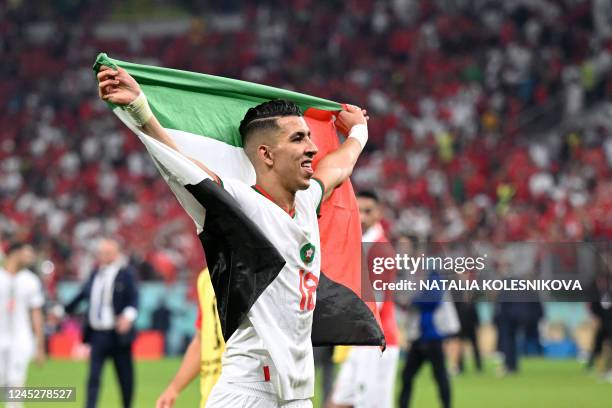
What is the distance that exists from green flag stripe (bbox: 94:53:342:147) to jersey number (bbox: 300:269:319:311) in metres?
0.82

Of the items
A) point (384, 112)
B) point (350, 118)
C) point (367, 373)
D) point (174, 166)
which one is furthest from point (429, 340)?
point (384, 112)

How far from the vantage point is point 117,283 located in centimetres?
1295

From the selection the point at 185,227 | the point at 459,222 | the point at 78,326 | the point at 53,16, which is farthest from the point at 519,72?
the point at 53,16

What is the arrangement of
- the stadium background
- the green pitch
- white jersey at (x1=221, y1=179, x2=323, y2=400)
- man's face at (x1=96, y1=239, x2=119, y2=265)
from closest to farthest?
white jersey at (x1=221, y1=179, x2=323, y2=400), man's face at (x1=96, y1=239, x2=119, y2=265), the green pitch, the stadium background

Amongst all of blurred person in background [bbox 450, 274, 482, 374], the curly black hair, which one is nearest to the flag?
the curly black hair

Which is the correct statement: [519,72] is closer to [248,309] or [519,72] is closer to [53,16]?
[53,16]

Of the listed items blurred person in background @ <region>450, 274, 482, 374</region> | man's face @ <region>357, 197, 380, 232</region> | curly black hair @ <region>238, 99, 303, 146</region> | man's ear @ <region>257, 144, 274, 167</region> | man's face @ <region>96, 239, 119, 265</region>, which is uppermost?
blurred person in background @ <region>450, 274, 482, 374</region>

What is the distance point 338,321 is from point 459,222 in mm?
19491

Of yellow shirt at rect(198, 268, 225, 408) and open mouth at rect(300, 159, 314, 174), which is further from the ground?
open mouth at rect(300, 159, 314, 174)

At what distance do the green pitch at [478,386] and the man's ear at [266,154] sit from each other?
980 cm

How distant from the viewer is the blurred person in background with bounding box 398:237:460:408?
12078 mm

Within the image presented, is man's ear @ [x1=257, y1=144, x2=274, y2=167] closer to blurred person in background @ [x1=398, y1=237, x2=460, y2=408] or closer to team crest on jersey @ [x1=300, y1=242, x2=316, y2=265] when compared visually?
team crest on jersey @ [x1=300, y1=242, x2=316, y2=265]

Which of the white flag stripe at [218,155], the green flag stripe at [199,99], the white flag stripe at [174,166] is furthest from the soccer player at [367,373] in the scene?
the white flag stripe at [174,166]

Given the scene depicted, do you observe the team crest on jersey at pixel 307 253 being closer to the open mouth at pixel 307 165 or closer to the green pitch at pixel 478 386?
the open mouth at pixel 307 165
